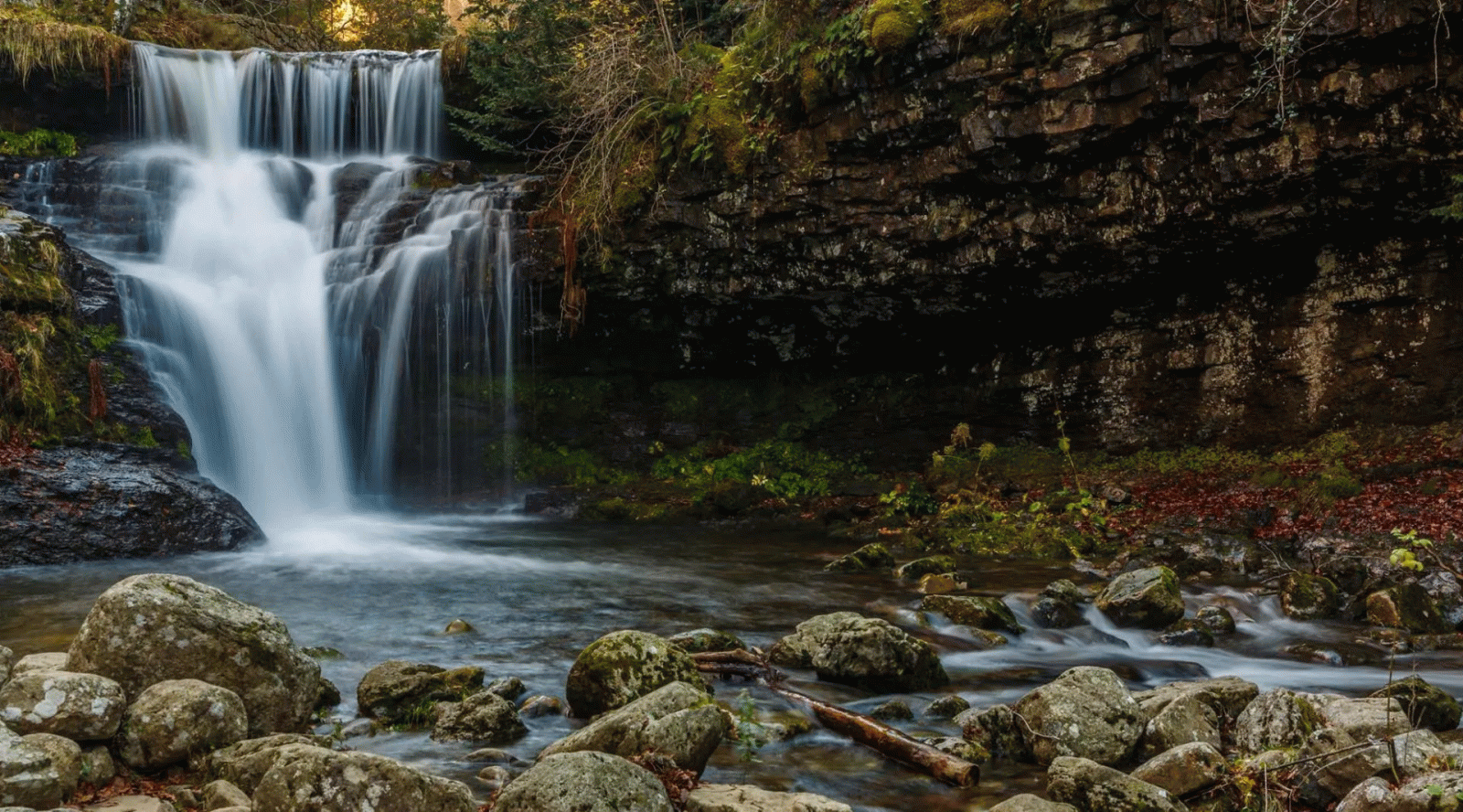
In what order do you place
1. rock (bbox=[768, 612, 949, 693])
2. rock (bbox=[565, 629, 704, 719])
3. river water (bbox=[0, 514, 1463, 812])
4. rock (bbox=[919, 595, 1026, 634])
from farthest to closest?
rock (bbox=[919, 595, 1026, 634])
rock (bbox=[768, 612, 949, 693])
rock (bbox=[565, 629, 704, 719])
river water (bbox=[0, 514, 1463, 812])

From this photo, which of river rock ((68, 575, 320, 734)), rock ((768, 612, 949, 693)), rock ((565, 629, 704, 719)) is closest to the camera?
river rock ((68, 575, 320, 734))

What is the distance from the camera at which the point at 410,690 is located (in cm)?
529

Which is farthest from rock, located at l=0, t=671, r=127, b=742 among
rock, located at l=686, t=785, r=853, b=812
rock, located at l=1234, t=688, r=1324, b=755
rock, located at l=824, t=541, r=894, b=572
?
rock, located at l=824, t=541, r=894, b=572

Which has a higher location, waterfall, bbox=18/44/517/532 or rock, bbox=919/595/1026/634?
waterfall, bbox=18/44/517/532

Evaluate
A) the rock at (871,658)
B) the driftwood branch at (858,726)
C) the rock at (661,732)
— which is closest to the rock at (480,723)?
the rock at (661,732)

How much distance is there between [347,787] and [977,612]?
5.01 metres

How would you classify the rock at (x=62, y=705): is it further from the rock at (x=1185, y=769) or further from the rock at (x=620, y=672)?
the rock at (x=1185, y=769)

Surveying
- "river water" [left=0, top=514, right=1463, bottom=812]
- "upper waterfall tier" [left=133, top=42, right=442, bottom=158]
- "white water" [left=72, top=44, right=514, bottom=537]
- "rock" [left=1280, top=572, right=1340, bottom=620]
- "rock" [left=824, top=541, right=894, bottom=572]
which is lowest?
"river water" [left=0, top=514, right=1463, bottom=812]

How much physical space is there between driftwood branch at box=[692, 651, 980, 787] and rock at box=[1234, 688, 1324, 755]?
125 centimetres

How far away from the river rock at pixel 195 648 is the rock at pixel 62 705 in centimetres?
33

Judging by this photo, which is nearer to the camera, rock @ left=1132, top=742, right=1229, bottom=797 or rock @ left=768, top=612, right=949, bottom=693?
rock @ left=1132, top=742, right=1229, bottom=797

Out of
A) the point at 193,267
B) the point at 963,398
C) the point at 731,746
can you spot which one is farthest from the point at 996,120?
the point at 193,267

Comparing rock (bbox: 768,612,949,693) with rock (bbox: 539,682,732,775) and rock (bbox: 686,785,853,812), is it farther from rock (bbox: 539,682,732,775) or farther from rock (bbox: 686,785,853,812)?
rock (bbox: 686,785,853,812)

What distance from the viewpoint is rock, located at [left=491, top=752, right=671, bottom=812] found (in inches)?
134
